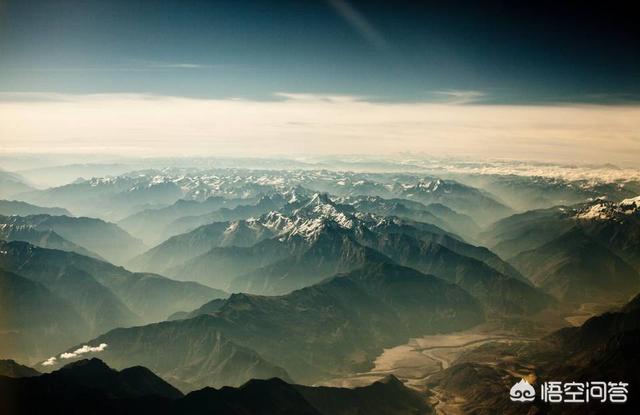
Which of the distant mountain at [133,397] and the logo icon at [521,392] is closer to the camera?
the distant mountain at [133,397]

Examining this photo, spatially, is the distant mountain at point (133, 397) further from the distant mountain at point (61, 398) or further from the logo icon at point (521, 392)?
the logo icon at point (521, 392)

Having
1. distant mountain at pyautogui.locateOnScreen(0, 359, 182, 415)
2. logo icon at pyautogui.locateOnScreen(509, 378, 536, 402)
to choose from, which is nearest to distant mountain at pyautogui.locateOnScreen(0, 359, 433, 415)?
distant mountain at pyautogui.locateOnScreen(0, 359, 182, 415)

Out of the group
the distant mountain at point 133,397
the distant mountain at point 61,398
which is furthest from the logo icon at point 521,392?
the distant mountain at point 61,398

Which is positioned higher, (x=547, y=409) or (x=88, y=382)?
(x=88, y=382)

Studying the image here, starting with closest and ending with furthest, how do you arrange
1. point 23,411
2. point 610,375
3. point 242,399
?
point 23,411 → point 242,399 → point 610,375

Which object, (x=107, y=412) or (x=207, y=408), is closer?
(x=107, y=412)

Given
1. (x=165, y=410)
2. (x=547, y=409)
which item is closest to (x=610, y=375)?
(x=547, y=409)

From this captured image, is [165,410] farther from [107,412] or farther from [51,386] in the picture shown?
[51,386]

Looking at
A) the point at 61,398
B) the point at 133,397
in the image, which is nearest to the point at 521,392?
the point at 133,397

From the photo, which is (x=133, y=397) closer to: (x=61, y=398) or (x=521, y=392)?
(x=61, y=398)
